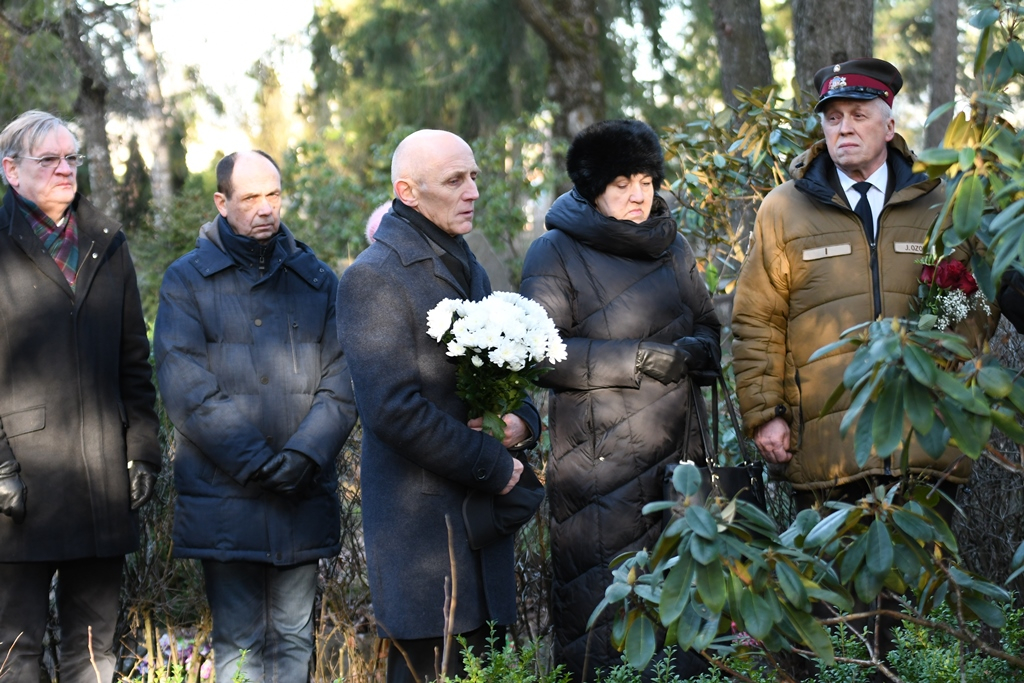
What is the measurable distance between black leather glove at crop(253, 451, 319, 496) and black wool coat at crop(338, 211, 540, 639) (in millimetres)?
514

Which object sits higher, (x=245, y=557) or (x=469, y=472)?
(x=469, y=472)

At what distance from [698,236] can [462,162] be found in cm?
257

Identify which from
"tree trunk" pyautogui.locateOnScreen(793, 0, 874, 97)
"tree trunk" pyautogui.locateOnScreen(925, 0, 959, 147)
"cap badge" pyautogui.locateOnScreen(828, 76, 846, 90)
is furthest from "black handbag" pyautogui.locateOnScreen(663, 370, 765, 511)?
"tree trunk" pyautogui.locateOnScreen(925, 0, 959, 147)

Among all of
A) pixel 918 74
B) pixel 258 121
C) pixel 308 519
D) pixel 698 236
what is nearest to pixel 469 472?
pixel 308 519

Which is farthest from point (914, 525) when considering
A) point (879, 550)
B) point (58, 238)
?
point (58, 238)

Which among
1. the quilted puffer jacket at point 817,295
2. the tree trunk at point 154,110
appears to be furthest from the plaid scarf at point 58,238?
the tree trunk at point 154,110

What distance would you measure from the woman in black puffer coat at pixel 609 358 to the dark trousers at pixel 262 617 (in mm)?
1019

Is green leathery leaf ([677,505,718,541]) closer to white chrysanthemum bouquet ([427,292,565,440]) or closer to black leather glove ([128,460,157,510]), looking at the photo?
white chrysanthemum bouquet ([427,292,565,440])

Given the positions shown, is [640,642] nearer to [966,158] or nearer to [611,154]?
[966,158]

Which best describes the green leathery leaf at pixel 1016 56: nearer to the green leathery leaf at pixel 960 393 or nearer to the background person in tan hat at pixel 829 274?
the green leathery leaf at pixel 960 393

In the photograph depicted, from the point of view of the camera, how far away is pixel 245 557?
4.05 metres

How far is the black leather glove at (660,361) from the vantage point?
387cm

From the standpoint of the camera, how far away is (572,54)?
12.1 meters

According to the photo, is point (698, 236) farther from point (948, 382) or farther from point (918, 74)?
point (918, 74)
